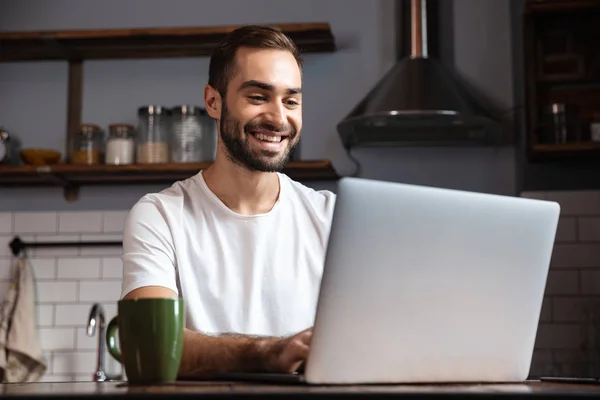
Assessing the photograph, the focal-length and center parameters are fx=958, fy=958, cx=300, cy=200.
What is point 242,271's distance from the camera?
1988 millimetres

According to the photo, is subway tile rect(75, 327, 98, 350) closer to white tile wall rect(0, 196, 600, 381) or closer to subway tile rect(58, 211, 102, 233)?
white tile wall rect(0, 196, 600, 381)

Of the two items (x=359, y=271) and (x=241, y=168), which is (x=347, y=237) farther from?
(x=241, y=168)

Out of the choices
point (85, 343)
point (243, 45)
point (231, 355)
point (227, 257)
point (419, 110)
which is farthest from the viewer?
point (85, 343)

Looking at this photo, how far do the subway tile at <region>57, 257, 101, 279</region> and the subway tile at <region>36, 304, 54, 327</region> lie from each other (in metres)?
0.13

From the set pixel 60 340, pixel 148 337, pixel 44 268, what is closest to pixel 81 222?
pixel 44 268

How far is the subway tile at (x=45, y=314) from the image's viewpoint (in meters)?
3.78

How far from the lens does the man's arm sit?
4.86 feet

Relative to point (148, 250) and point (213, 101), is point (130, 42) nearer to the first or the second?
point (213, 101)

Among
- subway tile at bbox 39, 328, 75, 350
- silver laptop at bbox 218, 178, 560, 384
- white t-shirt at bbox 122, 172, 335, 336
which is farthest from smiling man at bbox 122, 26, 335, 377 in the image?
subway tile at bbox 39, 328, 75, 350

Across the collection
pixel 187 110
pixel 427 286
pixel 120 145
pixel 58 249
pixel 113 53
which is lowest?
pixel 427 286

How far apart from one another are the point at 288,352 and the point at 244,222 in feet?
2.15

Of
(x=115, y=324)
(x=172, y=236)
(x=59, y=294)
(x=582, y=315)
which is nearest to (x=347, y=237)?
(x=115, y=324)

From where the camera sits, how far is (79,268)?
12.4ft

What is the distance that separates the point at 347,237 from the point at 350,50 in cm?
272
